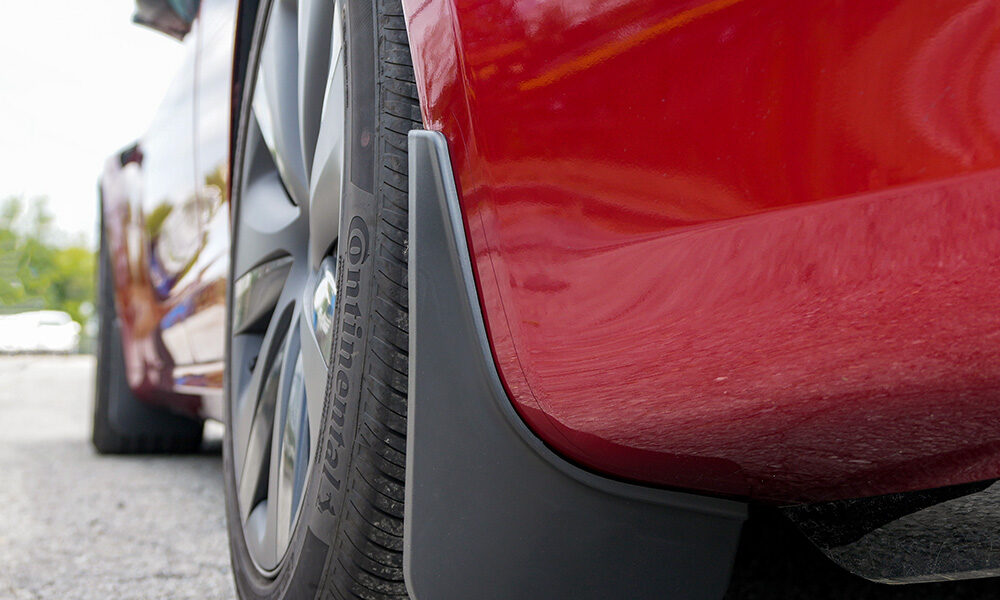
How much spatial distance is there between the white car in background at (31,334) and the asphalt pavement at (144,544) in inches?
765

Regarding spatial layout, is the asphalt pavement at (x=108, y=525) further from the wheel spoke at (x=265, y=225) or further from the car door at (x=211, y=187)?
the wheel spoke at (x=265, y=225)

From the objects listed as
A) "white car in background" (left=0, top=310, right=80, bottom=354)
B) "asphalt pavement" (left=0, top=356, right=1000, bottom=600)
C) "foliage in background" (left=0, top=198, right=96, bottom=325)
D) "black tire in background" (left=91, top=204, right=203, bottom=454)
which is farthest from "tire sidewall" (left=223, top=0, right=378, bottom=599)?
"foliage in background" (left=0, top=198, right=96, bottom=325)

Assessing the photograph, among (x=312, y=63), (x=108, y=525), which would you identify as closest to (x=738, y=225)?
(x=312, y=63)

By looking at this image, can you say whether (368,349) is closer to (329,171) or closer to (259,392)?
(329,171)

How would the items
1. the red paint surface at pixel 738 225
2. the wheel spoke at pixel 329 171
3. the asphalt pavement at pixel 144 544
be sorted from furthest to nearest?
1. the asphalt pavement at pixel 144 544
2. the wheel spoke at pixel 329 171
3. the red paint surface at pixel 738 225

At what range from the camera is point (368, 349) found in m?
0.80

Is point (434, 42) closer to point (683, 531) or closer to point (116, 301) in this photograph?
point (683, 531)

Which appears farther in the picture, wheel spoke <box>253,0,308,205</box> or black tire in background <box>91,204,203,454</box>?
black tire in background <box>91,204,203,454</box>

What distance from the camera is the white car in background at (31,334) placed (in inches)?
829

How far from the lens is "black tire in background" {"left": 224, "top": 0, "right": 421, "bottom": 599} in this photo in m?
0.78

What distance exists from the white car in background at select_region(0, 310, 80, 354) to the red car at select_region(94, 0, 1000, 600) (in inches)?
839

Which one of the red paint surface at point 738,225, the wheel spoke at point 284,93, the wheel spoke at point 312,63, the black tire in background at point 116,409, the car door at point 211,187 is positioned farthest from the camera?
the black tire in background at point 116,409

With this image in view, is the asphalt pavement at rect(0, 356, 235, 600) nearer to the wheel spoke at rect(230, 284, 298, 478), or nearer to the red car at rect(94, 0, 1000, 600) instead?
the wheel spoke at rect(230, 284, 298, 478)

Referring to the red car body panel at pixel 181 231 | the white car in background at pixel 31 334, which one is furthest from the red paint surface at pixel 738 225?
the white car in background at pixel 31 334
